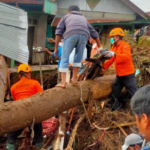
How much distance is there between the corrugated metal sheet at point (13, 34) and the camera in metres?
4.38

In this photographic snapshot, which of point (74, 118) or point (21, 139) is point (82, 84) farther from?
point (21, 139)

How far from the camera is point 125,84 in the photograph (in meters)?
4.80

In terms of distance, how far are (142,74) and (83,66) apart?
2230 mm

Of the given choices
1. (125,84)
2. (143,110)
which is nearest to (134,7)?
(125,84)

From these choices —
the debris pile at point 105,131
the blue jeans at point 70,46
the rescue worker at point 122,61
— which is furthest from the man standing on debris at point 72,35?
the debris pile at point 105,131

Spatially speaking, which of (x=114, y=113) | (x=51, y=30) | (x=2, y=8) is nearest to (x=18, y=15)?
(x=2, y=8)

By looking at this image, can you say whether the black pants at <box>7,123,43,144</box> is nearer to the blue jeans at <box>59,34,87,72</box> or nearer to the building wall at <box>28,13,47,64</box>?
the blue jeans at <box>59,34,87,72</box>

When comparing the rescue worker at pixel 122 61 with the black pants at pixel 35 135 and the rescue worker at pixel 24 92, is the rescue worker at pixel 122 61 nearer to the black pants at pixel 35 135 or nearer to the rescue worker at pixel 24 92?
the rescue worker at pixel 24 92

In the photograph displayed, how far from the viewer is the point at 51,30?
11219 mm

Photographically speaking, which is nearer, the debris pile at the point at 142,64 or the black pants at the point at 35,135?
the black pants at the point at 35,135

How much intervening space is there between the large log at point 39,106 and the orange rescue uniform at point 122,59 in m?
0.84

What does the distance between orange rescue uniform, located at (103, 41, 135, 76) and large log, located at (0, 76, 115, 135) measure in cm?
84

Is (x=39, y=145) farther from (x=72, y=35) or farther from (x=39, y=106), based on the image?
(x=72, y=35)

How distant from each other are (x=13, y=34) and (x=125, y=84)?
292cm
